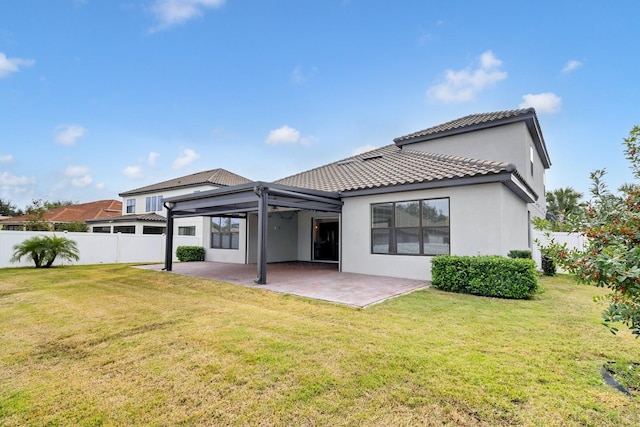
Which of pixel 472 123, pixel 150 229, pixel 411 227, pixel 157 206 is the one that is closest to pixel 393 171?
pixel 411 227

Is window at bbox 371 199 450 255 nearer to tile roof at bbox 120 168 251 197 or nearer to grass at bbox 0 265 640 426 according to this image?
grass at bbox 0 265 640 426

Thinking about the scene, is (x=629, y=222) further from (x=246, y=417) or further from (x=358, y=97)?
(x=358, y=97)

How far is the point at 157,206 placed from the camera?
29.8 meters

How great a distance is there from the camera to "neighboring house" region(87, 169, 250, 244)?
87.6 feet

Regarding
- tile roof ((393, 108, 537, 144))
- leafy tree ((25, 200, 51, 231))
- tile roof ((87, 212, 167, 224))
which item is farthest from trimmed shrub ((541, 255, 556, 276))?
leafy tree ((25, 200, 51, 231))

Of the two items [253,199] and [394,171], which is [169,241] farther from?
[394,171]

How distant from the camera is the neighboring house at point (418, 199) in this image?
847 centimetres

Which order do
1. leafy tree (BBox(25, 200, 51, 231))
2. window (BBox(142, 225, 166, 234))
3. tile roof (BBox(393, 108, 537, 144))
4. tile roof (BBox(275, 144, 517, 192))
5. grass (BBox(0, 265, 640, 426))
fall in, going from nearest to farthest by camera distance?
1. grass (BBox(0, 265, 640, 426))
2. tile roof (BBox(275, 144, 517, 192))
3. tile roof (BBox(393, 108, 537, 144))
4. leafy tree (BBox(25, 200, 51, 231))
5. window (BBox(142, 225, 166, 234))

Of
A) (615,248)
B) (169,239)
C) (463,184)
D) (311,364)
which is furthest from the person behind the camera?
(169,239)

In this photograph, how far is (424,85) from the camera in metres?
13.3

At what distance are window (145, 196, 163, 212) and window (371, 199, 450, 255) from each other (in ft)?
85.5

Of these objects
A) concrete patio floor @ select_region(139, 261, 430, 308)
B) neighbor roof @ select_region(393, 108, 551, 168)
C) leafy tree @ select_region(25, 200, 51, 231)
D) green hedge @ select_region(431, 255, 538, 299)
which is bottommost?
concrete patio floor @ select_region(139, 261, 430, 308)

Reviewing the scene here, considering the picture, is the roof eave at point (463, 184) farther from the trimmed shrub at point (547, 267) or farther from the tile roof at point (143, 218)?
the tile roof at point (143, 218)

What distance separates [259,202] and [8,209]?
61.8 meters
